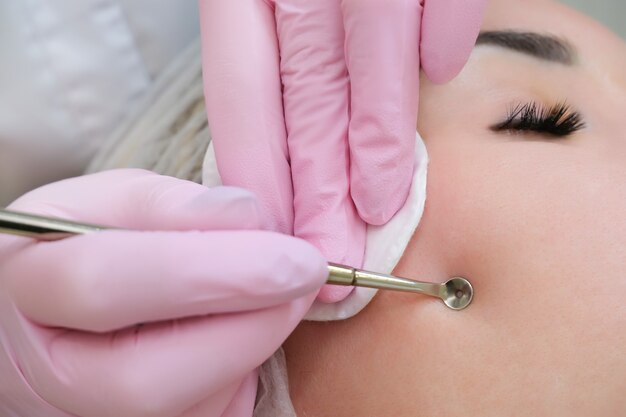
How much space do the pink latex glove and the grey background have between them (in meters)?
1.00

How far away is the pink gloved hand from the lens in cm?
53

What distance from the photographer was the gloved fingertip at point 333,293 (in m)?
0.65

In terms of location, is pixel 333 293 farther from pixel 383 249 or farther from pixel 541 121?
pixel 541 121

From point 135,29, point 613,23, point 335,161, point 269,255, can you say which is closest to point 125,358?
point 269,255

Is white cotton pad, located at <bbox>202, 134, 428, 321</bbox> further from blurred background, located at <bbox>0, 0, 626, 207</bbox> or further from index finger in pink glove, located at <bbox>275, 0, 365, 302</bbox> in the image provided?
blurred background, located at <bbox>0, 0, 626, 207</bbox>

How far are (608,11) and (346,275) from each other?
1252 millimetres

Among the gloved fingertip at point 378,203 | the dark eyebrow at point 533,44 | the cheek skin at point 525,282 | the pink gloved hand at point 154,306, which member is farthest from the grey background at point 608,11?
the pink gloved hand at point 154,306

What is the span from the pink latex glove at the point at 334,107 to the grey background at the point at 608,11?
3.28 ft

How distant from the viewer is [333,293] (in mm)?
648

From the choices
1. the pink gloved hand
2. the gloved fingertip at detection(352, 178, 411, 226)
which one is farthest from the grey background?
the pink gloved hand

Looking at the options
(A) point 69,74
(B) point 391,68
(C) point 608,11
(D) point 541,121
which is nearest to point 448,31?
(B) point 391,68

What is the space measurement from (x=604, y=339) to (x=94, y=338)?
1.54 ft

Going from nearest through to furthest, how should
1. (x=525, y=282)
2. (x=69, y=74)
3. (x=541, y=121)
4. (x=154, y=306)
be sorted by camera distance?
(x=154, y=306) < (x=525, y=282) < (x=541, y=121) < (x=69, y=74)

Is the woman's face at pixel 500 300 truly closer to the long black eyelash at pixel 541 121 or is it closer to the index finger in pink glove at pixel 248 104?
A: the long black eyelash at pixel 541 121
